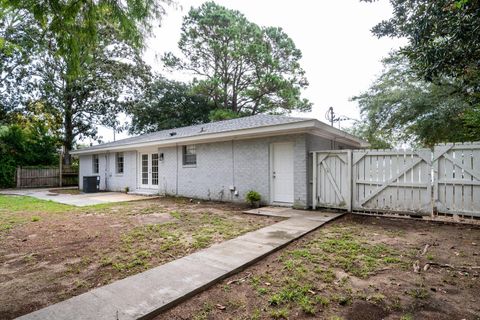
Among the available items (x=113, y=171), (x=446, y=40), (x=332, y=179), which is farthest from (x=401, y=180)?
(x=113, y=171)

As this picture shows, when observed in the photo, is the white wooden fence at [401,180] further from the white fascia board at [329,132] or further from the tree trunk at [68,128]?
the tree trunk at [68,128]

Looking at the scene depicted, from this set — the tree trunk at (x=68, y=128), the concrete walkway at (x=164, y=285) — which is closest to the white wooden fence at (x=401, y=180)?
the concrete walkway at (x=164, y=285)

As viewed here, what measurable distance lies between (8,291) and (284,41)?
24.0 m

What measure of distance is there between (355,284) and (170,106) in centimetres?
2543

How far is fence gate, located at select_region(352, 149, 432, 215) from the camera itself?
617cm

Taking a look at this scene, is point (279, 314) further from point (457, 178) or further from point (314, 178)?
point (457, 178)

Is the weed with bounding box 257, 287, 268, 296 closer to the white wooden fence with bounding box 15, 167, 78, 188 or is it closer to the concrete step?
the concrete step

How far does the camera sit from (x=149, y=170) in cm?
1308

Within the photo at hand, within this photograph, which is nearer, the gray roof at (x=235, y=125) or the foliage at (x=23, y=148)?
the gray roof at (x=235, y=125)

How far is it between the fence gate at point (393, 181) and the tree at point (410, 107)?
684 cm

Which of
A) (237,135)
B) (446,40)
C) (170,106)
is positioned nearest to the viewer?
(446,40)

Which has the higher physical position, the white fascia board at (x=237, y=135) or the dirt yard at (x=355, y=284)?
the white fascia board at (x=237, y=135)

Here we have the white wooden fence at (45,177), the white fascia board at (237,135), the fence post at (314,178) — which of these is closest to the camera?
the white fascia board at (237,135)

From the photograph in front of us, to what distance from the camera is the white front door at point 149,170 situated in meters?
12.8
